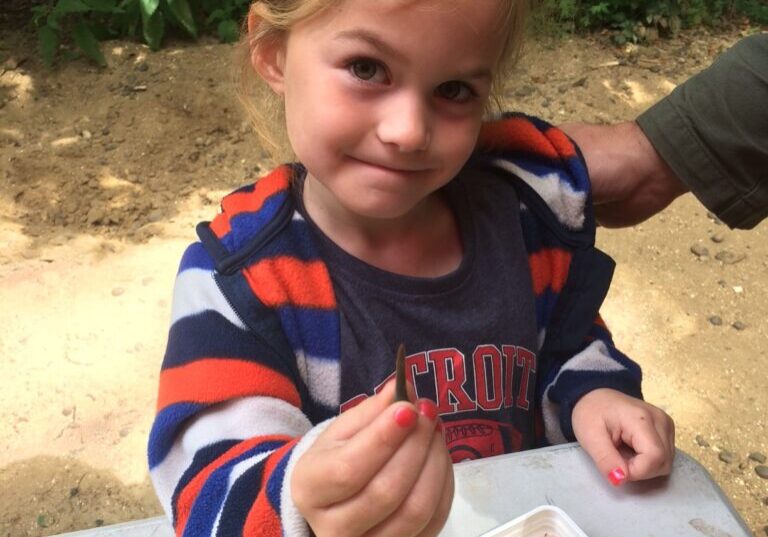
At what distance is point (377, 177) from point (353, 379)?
27 centimetres

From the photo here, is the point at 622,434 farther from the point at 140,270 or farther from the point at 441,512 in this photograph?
the point at 140,270

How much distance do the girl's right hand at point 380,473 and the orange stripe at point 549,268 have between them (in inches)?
20.8

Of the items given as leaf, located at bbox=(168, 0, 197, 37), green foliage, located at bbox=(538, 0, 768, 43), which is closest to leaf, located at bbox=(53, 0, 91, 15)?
leaf, located at bbox=(168, 0, 197, 37)

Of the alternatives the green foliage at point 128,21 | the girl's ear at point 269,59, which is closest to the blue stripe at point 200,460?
the girl's ear at point 269,59

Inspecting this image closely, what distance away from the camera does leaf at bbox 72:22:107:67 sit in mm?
3062

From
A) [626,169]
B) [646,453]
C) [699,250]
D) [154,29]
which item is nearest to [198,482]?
[646,453]

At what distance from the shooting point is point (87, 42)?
3072mm

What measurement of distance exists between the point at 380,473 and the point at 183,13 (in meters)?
3.04

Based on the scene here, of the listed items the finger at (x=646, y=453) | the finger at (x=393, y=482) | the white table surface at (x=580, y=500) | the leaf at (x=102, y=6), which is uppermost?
the finger at (x=393, y=482)

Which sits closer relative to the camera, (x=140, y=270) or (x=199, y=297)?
(x=199, y=297)

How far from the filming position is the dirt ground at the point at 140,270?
6.11 feet

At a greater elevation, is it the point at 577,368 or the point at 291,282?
the point at 291,282

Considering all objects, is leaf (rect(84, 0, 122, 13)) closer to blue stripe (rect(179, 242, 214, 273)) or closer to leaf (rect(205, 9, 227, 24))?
leaf (rect(205, 9, 227, 24))

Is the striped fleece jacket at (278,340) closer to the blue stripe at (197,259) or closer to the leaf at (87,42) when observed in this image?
the blue stripe at (197,259)
